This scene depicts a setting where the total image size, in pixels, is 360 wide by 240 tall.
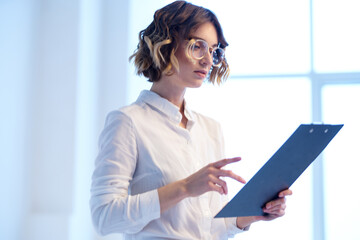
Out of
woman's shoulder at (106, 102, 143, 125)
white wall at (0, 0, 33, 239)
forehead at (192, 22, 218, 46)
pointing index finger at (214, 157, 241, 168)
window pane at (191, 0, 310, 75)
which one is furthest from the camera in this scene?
window pane at (191, 0, 310, 75)

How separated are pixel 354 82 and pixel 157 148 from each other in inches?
93.0

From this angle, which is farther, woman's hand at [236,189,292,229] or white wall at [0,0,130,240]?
white wall at [0,0,130,240]

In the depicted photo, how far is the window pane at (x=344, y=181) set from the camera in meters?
2.93

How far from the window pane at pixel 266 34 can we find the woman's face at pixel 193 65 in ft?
6.30

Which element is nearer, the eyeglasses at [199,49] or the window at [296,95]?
the eyeglasses at [199,49]

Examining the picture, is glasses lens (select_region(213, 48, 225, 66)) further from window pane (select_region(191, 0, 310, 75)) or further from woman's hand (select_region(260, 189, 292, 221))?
window pane (select_region(191, 0, 310, 75))

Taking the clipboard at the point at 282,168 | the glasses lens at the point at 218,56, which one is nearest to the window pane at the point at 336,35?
the glasses lens at the point at 218,56

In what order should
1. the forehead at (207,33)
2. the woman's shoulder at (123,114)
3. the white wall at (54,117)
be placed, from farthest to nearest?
the white wall at (54,117) < the forehead at (207,33) < the woman's shoulder at (123,114)

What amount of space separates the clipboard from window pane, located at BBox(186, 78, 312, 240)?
1961mm

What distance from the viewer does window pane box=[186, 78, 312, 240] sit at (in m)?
2.98

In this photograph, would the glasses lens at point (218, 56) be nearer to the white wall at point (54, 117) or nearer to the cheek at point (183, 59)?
the cheek at point (183, 59)

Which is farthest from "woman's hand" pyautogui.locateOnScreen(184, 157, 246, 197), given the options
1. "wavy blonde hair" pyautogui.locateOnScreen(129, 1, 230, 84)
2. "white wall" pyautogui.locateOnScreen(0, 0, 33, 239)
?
"white wall" pyautogui.locateOnScreen(0, 0, 33, 239)

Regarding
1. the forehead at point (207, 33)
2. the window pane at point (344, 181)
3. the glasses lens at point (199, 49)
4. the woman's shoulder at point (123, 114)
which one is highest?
the forehead at point (207, 33)

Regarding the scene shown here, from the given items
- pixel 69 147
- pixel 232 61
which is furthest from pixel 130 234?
pixel 232 61
